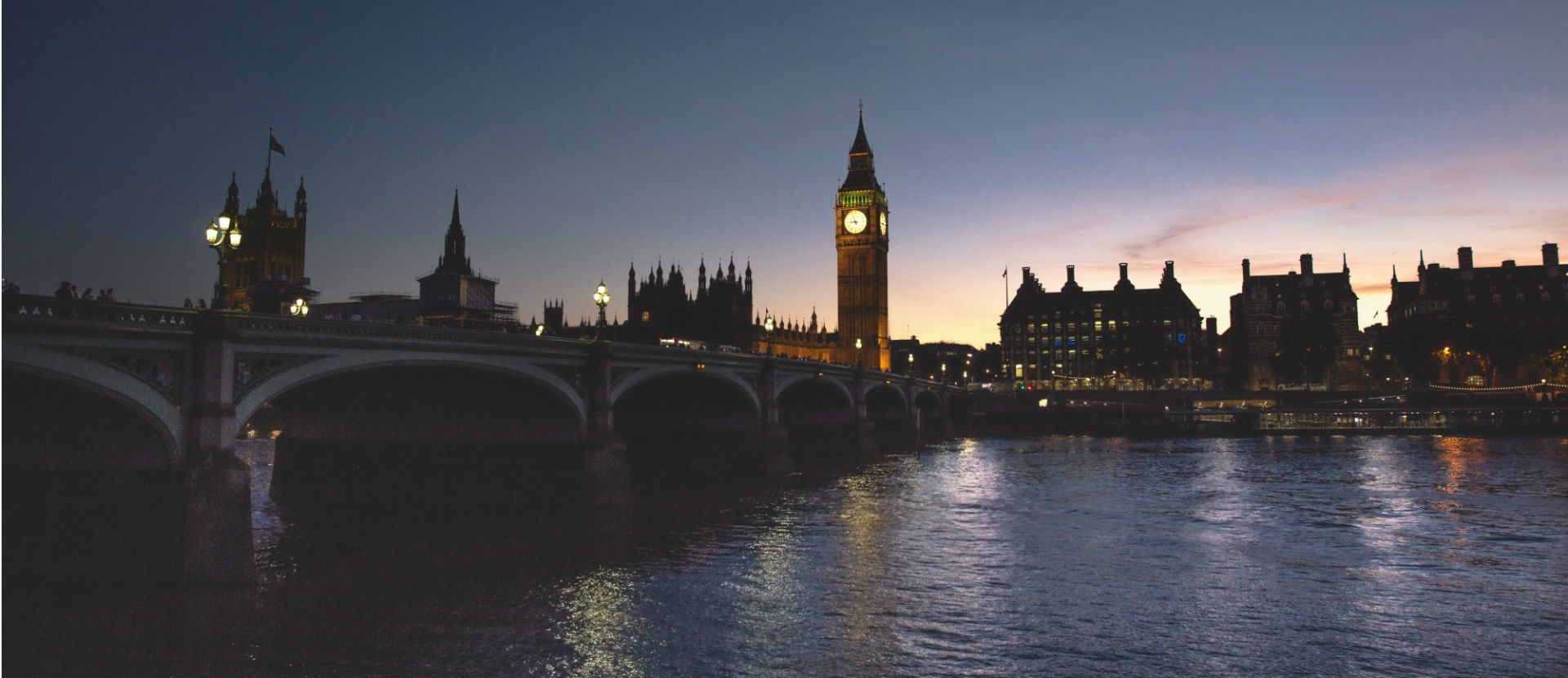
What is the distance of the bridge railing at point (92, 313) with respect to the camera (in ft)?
67.6

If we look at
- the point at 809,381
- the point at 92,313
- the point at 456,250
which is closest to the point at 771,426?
the point at 809,381

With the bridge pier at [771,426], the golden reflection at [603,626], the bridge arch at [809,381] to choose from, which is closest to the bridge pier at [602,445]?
the golden reflection at [603,626]

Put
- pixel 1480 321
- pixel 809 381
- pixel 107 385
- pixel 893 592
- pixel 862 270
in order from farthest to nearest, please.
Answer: pixel 862 270 < pixel 1480 321 < pixel 809 381 < pixel 893 592 < pixel 107 385

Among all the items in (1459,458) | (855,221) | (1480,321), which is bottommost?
(1459,458)

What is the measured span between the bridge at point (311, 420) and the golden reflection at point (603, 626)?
834 centimetres

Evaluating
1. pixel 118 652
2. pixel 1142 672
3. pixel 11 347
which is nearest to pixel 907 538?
pixel 1142 672

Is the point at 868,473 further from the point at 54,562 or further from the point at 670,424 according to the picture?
the point at 54,562

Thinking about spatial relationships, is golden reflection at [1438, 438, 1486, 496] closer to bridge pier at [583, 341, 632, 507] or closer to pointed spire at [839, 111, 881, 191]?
bridge pier at [583, 341, 632, 507]

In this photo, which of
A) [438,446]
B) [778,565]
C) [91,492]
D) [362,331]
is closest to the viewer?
[91,492]

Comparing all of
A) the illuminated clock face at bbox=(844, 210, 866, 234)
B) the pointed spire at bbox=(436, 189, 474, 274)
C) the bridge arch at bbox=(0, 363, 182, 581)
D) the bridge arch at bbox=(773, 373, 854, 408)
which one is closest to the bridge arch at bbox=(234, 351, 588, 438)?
the bridge arch at bbox=(0, 363, 182, 581)

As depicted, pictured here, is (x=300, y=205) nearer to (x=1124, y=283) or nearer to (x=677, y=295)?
(x=677, y=295)

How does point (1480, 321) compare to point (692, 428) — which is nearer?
point (692, 428)

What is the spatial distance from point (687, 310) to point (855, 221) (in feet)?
145

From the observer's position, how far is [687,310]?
152m
